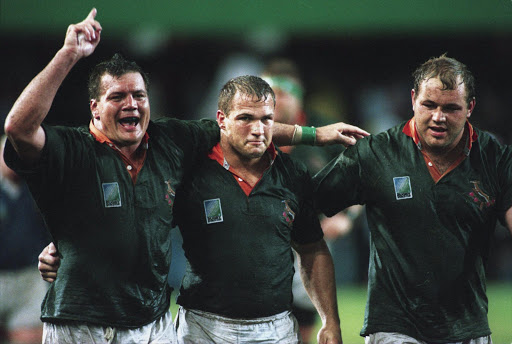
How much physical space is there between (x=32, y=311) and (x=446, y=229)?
377cm

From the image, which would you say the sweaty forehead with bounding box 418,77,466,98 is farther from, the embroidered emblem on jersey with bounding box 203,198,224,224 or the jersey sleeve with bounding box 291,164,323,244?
the embroidered emblem on jersey with bounding box 203,198,224,224

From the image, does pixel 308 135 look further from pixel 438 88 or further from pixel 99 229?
pixel 99 229

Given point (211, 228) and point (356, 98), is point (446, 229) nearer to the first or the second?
point (211, 228)

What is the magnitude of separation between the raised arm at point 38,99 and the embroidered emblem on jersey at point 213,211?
835 millimetres

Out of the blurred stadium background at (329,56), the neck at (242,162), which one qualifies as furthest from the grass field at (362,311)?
the neck at (242,162)

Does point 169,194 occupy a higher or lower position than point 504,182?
higher

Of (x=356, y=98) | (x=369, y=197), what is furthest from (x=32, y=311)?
(x=356, y=98)

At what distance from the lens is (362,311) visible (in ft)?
24.3

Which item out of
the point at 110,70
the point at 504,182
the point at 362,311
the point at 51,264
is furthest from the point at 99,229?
the point at 362,311

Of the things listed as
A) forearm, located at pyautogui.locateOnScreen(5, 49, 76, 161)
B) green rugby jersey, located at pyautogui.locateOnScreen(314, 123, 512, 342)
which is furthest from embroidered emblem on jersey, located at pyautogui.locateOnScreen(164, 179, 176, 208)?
green rugby jersey, located at pyautogui.locateOnScreen(314, 123, 512, 342)

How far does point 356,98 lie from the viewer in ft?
28.9

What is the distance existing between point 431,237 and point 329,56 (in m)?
5.92

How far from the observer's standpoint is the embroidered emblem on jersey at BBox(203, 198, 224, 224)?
3.30 m

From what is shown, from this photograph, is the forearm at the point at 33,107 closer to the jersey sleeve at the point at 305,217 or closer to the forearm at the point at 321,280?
the jersey sleeve at the point at 305,217
